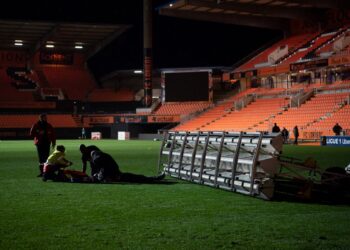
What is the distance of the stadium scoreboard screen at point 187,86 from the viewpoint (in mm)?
61719

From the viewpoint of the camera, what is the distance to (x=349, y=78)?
48656mm

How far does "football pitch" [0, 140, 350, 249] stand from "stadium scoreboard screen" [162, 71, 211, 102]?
1930 inches

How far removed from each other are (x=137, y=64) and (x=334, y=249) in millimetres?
63400

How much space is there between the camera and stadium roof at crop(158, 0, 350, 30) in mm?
52406

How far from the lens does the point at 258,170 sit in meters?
11.6

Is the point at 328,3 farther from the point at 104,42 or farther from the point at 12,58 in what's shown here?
the point at 12,58

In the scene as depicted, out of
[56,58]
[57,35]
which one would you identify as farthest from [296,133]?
[56,58]

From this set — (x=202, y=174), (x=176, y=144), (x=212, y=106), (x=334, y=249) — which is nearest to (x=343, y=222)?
(x=334, y=249)

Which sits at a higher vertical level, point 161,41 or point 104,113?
point 161,41

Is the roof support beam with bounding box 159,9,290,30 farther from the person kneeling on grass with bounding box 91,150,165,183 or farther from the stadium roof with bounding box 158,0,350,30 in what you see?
the person kneeling on grass with bounding box 91,150,165,183

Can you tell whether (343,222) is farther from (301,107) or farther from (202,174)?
(301,107)

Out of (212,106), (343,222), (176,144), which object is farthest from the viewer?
(212,106)

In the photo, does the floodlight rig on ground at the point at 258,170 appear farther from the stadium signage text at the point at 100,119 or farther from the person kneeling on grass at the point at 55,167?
the stadium signage text at the point at 100,119

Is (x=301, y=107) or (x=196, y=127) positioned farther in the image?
(x=196, y=127)
